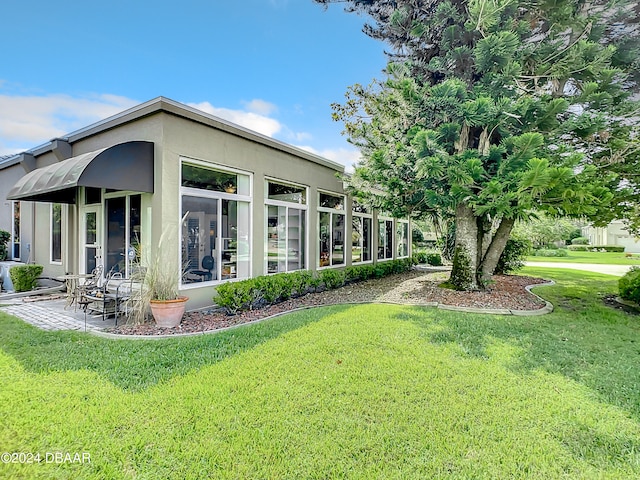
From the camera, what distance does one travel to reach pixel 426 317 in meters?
7.92

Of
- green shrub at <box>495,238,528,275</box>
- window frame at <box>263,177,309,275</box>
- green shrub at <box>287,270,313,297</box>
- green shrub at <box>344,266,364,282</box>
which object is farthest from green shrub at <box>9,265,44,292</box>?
green shrub at <box>495,238,528,275</box>

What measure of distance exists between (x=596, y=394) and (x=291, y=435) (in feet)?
13.1

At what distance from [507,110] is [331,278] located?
25.0 ft

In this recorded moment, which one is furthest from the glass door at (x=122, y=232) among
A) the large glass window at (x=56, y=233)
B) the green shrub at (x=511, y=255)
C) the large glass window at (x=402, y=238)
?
the green shrub at (x=511, y=255)

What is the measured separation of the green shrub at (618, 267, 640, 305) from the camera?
32.2 feet

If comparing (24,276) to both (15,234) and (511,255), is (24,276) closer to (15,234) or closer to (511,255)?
(15,234)

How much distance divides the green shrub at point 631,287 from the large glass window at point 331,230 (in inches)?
380

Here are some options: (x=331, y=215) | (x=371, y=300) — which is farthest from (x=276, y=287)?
(x=331, y=215)

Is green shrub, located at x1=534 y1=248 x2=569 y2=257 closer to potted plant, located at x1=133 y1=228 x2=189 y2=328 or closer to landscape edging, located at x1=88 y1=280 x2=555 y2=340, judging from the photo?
landscape edging, located at x1=88 y1=280 x2=555 y2=340

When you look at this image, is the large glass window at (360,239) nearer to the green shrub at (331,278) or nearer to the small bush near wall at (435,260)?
the green shrub at (331,278)

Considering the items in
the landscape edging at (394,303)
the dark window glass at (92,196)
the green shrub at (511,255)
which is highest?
the dark window glass at (92,196)

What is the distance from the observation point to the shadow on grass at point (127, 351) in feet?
15.7

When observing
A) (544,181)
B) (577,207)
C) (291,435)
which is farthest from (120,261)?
(577,207)

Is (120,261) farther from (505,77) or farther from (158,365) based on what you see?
(505,77)
